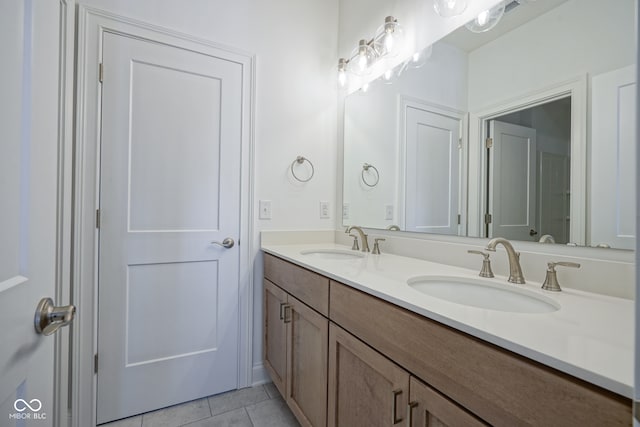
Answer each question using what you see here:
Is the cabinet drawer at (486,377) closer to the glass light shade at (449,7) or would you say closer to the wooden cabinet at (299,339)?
the wooden cabinet at (299,339)

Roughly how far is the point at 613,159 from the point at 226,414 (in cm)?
198

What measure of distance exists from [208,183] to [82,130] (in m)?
0.62

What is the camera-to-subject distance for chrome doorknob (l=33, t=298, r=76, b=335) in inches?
21.4

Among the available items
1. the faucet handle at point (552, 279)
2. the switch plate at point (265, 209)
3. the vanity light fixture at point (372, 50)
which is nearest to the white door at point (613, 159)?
the faucet handle at point (552, 279)

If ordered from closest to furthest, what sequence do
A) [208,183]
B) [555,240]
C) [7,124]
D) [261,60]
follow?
[7,124], [555,240], [208,183], [261,60]

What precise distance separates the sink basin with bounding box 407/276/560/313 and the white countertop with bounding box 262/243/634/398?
4 centimetres

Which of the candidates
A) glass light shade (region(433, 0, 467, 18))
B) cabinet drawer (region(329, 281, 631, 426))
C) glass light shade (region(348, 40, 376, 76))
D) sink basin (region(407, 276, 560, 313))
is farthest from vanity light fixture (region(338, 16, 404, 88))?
cabinet drawer (region(329, 281, 631, 426))

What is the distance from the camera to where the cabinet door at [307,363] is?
1.13 m

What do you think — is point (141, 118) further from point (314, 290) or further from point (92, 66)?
point (314, 290)

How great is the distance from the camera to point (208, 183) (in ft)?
5.57

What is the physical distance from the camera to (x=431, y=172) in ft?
4.76

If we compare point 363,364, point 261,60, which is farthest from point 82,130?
point 363,364

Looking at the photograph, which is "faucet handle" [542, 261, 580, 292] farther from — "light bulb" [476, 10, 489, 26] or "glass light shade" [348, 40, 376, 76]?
"glass light shade" [348, 40, 376, 76]

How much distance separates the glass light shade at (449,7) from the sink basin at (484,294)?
1151mm
